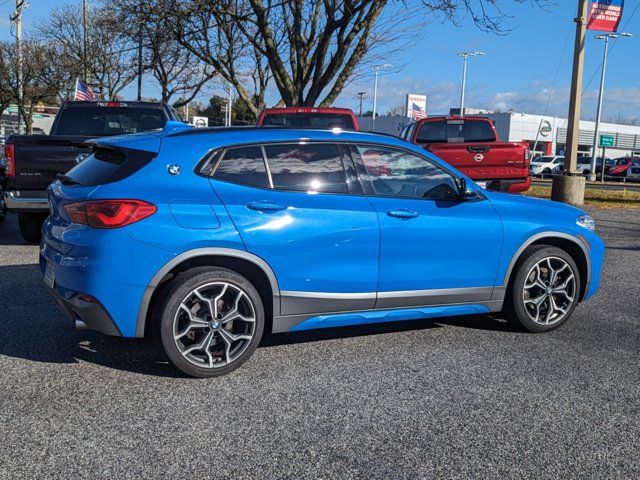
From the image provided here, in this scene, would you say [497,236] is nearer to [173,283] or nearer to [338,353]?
[338,353]

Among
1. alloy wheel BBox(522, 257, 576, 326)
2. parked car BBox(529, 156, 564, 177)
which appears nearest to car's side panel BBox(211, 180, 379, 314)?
alloy wheel BBox(522, 257, 576, 326)

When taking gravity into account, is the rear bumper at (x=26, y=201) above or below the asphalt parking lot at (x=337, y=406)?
above

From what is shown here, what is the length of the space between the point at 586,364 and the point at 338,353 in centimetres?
182

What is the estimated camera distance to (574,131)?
56.4 feet

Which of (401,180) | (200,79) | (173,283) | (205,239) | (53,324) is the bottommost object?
(53,324)

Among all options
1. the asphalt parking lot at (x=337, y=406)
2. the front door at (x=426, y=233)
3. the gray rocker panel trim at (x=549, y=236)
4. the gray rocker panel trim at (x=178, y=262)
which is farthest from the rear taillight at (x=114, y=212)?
the gray rocker panel trim at (x=549, y=236)

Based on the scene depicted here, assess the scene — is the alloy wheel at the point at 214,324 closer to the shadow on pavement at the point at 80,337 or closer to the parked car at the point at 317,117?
the shadow on pavement at the point at 80,337

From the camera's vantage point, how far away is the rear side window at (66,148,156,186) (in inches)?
168

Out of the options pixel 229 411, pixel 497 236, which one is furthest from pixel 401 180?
pixel 229 411

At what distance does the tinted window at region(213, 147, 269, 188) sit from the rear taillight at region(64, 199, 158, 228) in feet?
1.84

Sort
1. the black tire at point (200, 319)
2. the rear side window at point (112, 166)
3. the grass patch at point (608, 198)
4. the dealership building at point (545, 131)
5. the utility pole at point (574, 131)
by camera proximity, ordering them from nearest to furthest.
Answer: the black tire at point (200, 319) < the rear side window at point (112, 166) < the utility pole at point (574, 131) < the grass patch at point (608, 198) < the dealership building at point (545, 131)

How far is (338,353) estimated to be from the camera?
4918 mm

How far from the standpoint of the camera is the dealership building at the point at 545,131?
2586 inches

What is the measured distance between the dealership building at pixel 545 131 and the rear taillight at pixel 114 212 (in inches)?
2320
